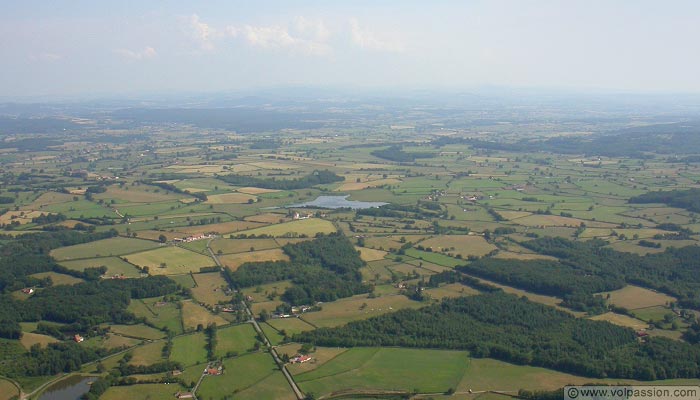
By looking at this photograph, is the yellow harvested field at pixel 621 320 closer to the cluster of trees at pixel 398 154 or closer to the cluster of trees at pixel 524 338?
the cluster of trees at pixel 524 338

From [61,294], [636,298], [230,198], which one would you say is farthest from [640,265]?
[230,198]

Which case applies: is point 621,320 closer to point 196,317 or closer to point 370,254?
point 370,254

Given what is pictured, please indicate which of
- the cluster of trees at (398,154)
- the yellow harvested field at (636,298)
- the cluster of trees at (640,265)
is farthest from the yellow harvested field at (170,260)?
the cluster of trees at (398,154)

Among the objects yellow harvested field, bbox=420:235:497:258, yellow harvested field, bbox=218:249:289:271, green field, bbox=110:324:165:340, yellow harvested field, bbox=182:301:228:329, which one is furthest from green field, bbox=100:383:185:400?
yellow harvested field, bbox=420:235:497:258

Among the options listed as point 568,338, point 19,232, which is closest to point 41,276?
point 19,232

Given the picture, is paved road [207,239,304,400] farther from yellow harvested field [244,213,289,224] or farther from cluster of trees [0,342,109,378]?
yellow harvested field [244,213,289,224]

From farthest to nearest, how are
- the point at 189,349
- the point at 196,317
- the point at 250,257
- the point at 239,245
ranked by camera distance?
the point at 239,245, the point at 250,257, the point at 196,317, the point at 189,349
